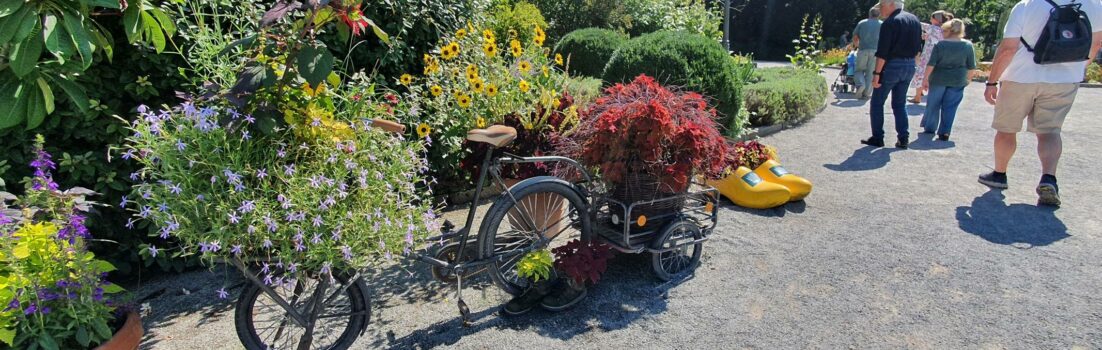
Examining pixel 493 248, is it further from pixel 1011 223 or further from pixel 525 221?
pixel 1011 223

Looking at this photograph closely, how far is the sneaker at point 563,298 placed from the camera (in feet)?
10.2

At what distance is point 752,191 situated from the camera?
4.68 meters

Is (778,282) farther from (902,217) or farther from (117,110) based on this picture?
(117,110)

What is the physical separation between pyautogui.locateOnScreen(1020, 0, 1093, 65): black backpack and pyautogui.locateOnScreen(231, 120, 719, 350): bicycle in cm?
292

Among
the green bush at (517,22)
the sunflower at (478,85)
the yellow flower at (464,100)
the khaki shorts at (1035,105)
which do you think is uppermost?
the green bush at (517,22)

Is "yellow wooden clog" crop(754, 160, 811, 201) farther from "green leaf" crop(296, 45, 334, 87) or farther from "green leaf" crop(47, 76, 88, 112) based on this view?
"green leaf" crop(47, 76, 88, 112)

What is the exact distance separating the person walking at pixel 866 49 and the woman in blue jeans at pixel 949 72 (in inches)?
129

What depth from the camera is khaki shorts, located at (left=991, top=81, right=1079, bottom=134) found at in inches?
179

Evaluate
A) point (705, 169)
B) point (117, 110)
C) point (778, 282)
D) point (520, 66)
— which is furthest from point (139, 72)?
point (778, 282)

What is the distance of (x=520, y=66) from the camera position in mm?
3867

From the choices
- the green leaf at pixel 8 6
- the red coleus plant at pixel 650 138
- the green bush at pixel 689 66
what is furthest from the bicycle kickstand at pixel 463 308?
the green bush at pixel 689 66

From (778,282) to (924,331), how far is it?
757 millimetres

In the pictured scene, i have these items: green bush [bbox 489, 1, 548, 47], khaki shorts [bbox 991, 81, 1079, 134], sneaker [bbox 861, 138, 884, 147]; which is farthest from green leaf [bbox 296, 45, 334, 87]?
sneaker [bbox 861, 138, 884, 147]

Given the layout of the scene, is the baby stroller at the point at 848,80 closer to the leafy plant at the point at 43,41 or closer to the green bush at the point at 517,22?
the green bush at the point at 517,22
